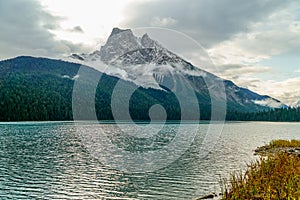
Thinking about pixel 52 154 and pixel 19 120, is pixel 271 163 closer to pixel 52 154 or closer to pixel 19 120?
pixel 52 154

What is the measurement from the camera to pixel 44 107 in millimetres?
174000

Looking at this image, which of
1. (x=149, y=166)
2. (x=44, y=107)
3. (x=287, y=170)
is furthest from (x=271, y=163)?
(x=44, y=107)

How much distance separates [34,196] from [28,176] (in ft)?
25.9

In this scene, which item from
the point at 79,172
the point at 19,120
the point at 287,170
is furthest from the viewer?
the point at 19,120

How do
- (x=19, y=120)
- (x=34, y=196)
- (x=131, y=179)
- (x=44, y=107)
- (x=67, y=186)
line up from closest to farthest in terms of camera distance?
(x=34, y=196), (x=67, y=186), (x=131, y=179), (x=19, y=120), (x=44, y=107)

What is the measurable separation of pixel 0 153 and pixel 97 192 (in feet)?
96.9

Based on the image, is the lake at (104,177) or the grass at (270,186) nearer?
the grass at (270,186)

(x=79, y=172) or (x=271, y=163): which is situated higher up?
(x=271, y=163)

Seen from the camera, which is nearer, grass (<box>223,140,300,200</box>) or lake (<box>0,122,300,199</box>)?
grass (<box>223,140,300,200</box>)

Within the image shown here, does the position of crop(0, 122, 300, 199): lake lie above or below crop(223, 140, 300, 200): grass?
below

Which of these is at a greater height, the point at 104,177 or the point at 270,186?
the point at 270,186

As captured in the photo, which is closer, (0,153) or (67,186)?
(67,186)

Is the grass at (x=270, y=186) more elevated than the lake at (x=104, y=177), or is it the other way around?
the grass at (x=270, y=186)

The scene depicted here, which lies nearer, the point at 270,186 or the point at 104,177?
the point at 270,186
